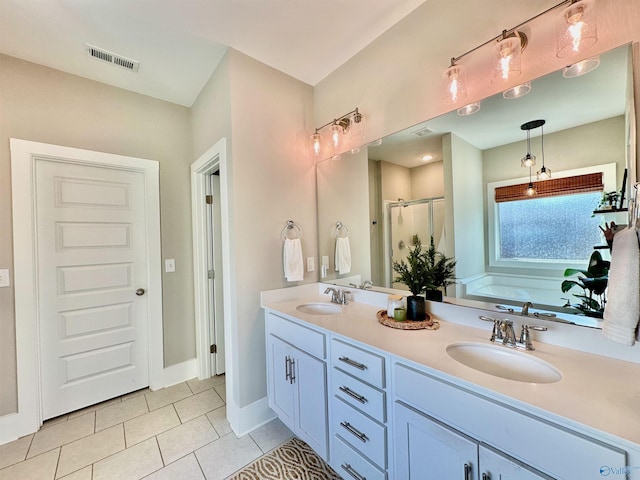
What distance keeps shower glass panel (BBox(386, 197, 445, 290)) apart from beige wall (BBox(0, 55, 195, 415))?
1.94 metres

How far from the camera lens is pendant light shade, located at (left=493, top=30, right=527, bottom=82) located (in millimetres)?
1174

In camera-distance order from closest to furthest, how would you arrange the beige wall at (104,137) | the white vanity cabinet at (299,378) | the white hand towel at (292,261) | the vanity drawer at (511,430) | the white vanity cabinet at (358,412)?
the vanity drawer at (511,430) < the white vanity cabinet at (358,412) < the white vanity cabinet at (299,378) < the beige wall at (104,137) < the white hand towel at (292,261)

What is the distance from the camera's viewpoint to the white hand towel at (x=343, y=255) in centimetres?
213

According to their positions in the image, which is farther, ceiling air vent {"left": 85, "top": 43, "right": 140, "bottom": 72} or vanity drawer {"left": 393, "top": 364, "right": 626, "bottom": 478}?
ceiling air vent {"left": 85, "top": 43, "right": 140, "bottom": 72}

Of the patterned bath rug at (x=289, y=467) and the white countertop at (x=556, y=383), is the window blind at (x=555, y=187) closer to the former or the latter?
the white countertop at (x=556, y=383)

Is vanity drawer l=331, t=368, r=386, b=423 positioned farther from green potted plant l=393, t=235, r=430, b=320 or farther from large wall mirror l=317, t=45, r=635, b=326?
large wall mirror l=317, t=45, r=635, b=326

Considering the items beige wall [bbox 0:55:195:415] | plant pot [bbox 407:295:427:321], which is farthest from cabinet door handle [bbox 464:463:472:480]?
beige wall [bbox 0:55:195:415]

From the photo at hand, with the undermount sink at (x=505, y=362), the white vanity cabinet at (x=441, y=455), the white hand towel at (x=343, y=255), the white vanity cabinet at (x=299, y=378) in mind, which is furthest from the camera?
the white hand towel at (x=343, y=255)

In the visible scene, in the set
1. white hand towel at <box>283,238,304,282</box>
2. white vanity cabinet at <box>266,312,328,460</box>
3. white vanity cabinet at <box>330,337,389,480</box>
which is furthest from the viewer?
white hand towel at <box>283,238,304,282</box>

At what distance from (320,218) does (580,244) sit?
5.33ft

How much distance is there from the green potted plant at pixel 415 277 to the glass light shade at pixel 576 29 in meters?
1.04

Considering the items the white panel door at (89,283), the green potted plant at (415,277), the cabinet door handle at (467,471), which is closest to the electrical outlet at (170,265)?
the white panel door at (89,283)

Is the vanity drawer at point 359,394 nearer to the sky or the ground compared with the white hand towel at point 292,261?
nearer to the ground

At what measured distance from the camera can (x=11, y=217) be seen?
180cm
